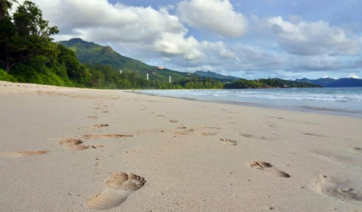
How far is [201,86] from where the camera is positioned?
461 ft

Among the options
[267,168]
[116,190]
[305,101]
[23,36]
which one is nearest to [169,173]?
[116,190]

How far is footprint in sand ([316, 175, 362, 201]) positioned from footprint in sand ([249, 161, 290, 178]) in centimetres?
27

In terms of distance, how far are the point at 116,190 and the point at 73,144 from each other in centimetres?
145

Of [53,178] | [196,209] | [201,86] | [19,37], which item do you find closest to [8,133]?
[53,178]

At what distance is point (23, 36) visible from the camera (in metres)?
27.9

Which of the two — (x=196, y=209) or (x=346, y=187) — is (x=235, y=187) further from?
(x=346, y=187)

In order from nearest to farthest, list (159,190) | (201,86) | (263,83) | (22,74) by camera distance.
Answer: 1. (159,190)
2. (22,74)
3. (263,83)
4. (201,86)

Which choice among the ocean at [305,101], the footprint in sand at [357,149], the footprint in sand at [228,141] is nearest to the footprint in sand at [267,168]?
the footprint in sand at [228,141]

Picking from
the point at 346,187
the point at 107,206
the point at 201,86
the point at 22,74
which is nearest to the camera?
the point at 107,206

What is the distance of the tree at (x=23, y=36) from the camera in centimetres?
2609

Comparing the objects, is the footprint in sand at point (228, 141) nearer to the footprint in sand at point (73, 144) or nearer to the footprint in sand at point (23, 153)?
the footprint in sand at point (73, 144)

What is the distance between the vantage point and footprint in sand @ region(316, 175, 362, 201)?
5.38 feet

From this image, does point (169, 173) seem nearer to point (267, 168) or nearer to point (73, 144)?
point (267, 168)

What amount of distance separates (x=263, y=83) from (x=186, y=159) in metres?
118
